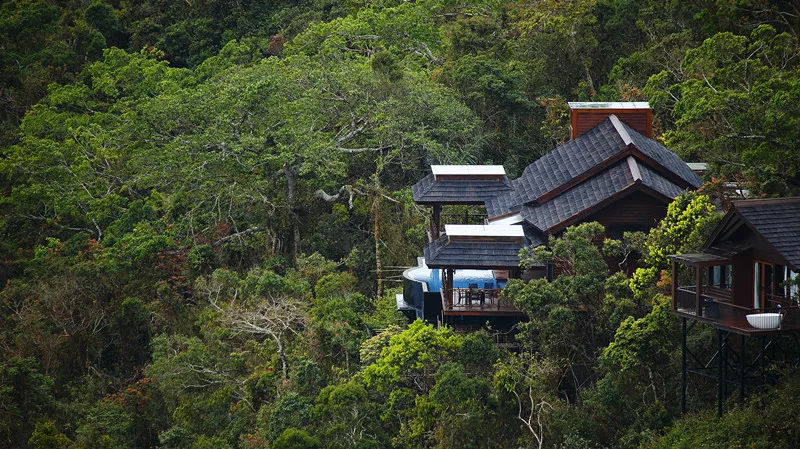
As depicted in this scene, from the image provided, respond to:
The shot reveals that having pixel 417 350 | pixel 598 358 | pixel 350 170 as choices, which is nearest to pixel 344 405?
pixel 417 350

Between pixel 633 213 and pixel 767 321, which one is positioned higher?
pixel 633 213

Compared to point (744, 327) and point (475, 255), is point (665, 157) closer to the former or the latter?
point (475, 255)

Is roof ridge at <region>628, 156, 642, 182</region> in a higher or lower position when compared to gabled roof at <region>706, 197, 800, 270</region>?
higher

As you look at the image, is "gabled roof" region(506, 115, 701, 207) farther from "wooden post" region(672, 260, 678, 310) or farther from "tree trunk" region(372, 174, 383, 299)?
"tree trunk" region(372, 174, 383, 299)

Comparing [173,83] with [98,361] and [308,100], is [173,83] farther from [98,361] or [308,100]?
[98,361]

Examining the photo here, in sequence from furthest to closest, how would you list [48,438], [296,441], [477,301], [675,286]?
1. [48,438]
2. [477,301]
3. [296,441]
4. [675,286]

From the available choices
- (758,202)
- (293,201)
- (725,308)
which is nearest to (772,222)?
A: (758,202)

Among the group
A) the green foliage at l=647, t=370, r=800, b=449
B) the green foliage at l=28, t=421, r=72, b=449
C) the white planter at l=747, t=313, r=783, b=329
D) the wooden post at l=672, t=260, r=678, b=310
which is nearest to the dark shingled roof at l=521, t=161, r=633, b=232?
the wooden post at l=672, t=260, r=678, b=310
